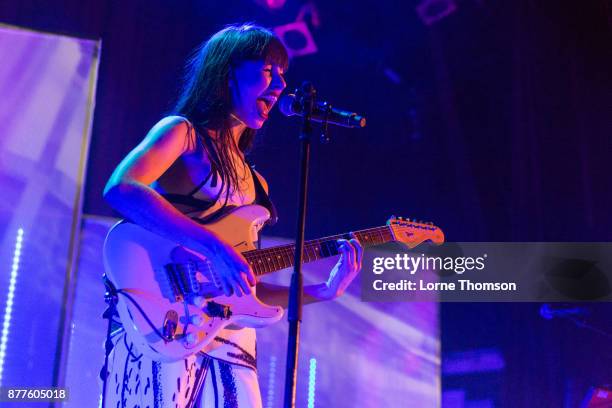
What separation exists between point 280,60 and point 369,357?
2.43 m

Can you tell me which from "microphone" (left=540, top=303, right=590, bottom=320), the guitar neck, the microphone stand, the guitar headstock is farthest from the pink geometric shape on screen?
the microphone stand

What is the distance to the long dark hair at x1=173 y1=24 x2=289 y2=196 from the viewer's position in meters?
2.22

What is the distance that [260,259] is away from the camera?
2.17 metres

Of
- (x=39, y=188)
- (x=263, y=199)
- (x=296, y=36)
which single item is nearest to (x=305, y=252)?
(x=263, y=199)

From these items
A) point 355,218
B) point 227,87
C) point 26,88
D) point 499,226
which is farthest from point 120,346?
point 499,226

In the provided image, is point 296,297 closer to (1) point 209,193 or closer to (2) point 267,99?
(1) point 209,193

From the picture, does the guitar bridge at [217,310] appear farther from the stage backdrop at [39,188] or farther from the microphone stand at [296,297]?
the stage backdrop at [39,188]

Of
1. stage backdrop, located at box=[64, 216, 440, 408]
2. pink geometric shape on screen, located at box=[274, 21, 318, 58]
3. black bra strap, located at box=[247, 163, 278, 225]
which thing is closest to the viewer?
black bra strap, located at box=[247, 163, 278, 225]

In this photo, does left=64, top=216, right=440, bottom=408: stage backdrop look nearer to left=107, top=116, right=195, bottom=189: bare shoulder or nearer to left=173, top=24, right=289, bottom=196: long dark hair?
left=173, top=24, right=289, bottom=196: long dark hair

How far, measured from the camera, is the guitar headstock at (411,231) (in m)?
2.86

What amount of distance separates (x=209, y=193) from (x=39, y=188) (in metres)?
1.92

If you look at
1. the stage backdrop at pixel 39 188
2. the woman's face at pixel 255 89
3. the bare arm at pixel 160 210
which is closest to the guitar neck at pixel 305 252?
the bare arm at pixel 160 210

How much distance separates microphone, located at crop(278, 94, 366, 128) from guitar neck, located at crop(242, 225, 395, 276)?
1.60 ft

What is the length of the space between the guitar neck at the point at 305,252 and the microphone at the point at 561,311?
2000 mm
